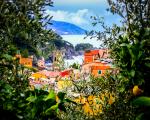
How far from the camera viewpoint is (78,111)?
19.7 metres

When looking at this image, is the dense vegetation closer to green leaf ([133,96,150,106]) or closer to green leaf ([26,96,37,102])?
green leaf ([26,96,37,102])

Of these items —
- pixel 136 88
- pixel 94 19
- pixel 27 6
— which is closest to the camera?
pixel 136 88

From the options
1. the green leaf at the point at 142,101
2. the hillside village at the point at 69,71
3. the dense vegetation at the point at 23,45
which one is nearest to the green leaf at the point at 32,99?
the dense vegetation at the point at 23,45

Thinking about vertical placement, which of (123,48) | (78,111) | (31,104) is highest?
(123,48)

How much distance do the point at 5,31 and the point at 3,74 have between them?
1724 mm

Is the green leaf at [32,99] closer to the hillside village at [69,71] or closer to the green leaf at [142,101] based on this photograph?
the hillside village at [69,71]

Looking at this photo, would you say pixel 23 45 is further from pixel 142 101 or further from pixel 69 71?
pixel 69 71

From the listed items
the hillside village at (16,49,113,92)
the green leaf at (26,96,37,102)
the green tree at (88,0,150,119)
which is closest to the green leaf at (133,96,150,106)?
the green tree at (88,0,150,119)

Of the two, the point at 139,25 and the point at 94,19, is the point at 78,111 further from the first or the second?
the point at 139,25

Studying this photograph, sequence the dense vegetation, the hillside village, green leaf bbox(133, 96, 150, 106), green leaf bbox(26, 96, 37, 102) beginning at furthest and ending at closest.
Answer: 1. the hillside village
2. green leaf bbox(26, 96, 37, 102)
3. the dense vegetation
4. green leaf bbox(133, 96, 150, 106)

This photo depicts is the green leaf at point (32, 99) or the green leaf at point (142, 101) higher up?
the green leaf at point (142, 101)

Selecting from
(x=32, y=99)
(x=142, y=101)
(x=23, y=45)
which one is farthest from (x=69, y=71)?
(x=142, y=101)

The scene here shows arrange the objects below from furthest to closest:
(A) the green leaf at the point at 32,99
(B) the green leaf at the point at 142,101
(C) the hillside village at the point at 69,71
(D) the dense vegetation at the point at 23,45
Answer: (C) the hillside village at the point at 69,71
(A) the green leaf at the point at 32,99
(D) the dense vegetation at the point at 23,45
(B) the green leaf at the point at 142,101

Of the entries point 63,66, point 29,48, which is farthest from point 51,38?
point 63,66
